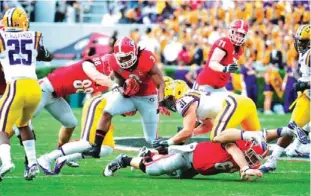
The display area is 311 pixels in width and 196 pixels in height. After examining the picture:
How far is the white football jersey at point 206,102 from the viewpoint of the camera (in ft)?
34.9

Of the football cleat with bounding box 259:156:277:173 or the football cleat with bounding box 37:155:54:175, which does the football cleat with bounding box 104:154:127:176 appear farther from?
the football cleat with bounding box 259:156:277:173

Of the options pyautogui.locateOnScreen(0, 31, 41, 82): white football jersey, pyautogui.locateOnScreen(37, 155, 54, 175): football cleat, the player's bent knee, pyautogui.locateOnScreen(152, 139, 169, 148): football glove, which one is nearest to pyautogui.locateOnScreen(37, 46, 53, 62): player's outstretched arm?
pyautogui.locateOnScreen(0, 31, 41, 82): white football jersey

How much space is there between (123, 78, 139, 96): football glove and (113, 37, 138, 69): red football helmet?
0.61ft

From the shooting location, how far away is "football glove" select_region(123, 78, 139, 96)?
443 inches

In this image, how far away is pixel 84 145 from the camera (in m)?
10.9

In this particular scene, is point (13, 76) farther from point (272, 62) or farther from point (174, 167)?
point (272, 62)

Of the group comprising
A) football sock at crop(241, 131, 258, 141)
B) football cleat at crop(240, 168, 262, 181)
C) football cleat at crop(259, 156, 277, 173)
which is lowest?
football cleat at crop(259, 156, 277, 173)

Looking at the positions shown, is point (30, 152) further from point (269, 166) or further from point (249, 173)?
point (269, 166)

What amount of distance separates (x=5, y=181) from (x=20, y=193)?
92 cm

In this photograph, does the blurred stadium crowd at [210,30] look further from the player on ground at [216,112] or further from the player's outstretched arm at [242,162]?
the player's outstretched arm at [242,162]

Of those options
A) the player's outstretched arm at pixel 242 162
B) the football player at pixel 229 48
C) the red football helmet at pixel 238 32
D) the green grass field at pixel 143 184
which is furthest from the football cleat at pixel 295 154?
the player's outstretched arm at pixel 242 162

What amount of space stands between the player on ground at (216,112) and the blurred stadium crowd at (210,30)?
11.8 m

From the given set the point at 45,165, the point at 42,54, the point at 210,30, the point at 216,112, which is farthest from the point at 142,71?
the point at 210,30

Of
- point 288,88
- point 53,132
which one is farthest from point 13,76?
point 288,88
